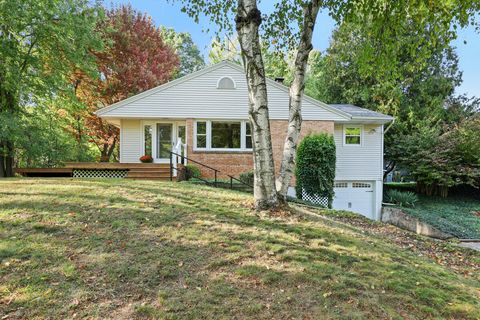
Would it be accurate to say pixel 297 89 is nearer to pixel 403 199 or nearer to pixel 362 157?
pixel 362 157

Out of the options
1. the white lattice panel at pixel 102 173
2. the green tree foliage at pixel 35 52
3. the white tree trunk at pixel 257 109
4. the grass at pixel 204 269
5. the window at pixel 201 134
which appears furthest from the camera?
the window at pixel 201 134

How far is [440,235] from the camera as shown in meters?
10.4

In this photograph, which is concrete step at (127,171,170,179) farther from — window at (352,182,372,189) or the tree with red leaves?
window at (352,182,372,189)

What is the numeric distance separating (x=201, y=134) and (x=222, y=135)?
981 millimetres

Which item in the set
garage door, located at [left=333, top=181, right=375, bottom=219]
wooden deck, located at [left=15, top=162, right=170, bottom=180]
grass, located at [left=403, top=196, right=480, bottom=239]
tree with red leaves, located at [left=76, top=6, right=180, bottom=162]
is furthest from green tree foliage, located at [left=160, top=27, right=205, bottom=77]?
grass, located at [left=403, top=196, right=480, bottom=239]

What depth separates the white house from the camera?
13.1 metres

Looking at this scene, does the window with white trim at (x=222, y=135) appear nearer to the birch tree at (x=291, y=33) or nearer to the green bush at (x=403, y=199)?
the birch tree at (x=291, y=33)

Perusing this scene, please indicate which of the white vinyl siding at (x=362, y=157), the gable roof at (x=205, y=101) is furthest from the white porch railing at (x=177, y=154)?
the white vinyl siding at (x=362, y=157)

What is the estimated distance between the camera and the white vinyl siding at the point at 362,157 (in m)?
14.2

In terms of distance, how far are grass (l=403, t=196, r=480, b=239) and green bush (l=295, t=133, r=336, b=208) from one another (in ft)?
12.8

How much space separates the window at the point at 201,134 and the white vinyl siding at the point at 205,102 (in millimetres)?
407

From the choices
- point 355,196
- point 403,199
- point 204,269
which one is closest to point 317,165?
point 355,196

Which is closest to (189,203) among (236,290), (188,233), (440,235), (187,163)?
(188,233)

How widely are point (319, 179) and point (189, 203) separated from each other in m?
7.70
